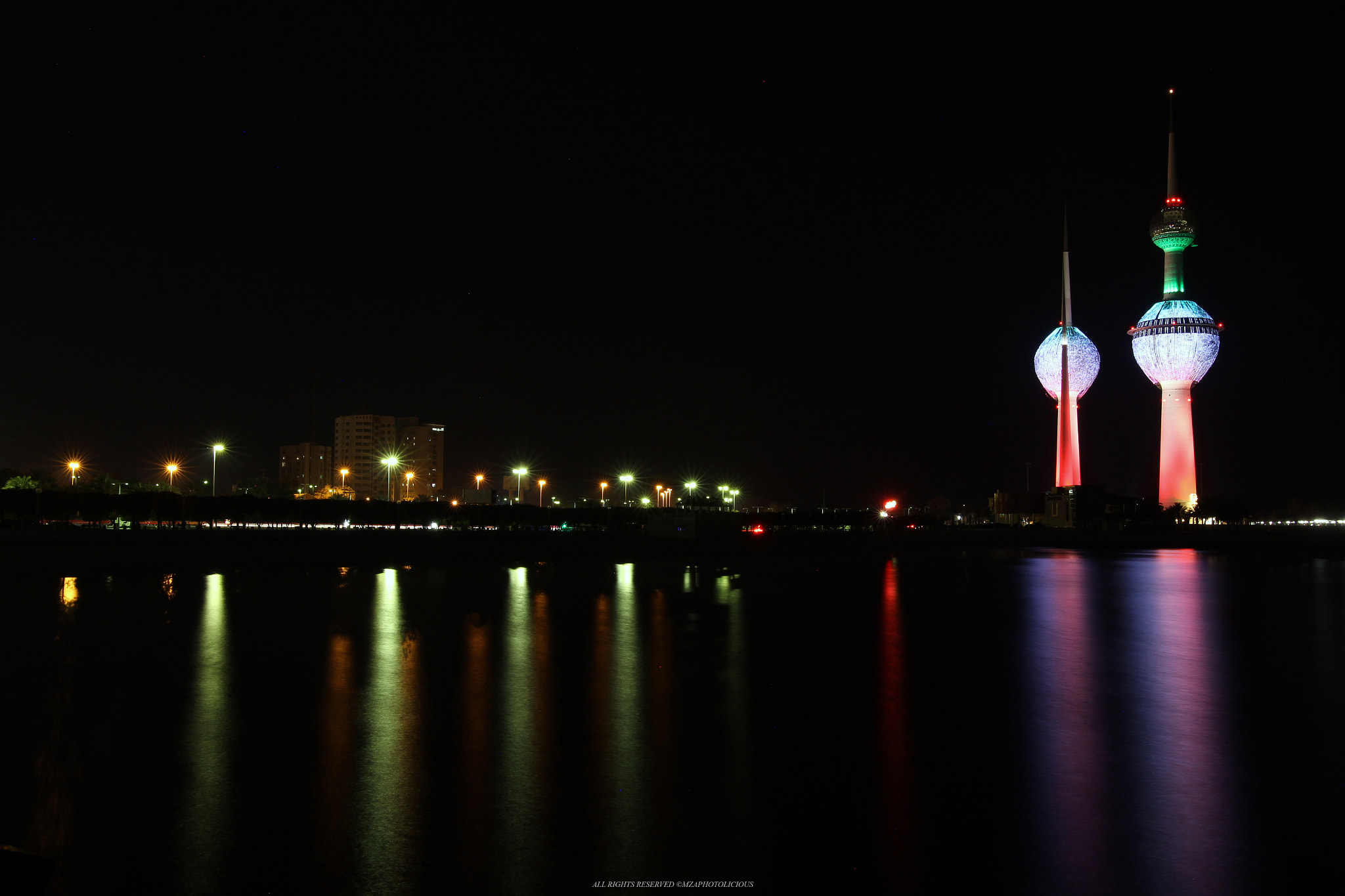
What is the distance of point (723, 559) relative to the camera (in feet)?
128

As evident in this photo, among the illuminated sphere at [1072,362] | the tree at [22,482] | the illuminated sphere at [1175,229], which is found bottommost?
the tree at [22,482]

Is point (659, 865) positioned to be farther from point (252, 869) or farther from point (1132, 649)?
point (1132, 649)

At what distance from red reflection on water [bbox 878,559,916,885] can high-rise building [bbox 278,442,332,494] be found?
171m

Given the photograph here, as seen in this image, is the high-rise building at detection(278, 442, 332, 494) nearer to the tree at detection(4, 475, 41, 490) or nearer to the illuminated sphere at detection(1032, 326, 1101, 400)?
the tree at detection(4, 475, 41, 490)

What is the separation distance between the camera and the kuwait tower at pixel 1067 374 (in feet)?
400

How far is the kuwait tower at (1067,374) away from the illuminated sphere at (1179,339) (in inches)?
442

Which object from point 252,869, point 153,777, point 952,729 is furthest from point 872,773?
point 153,777

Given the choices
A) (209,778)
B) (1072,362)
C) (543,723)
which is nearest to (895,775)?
(543,723)

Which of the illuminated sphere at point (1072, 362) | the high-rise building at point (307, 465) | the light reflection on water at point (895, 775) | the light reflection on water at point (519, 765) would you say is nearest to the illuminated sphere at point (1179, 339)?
the illuminated sphere at point (1072, 362)

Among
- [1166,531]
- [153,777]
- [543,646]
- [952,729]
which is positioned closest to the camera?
[153,777]

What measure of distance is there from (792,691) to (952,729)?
2.21 meters

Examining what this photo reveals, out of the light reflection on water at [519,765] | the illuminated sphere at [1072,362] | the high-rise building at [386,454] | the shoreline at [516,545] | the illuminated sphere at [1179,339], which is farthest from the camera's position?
the high-rise building at [386,454]

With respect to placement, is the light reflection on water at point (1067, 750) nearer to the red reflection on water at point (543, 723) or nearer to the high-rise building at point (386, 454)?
the red reflection on water at point (543, 723)

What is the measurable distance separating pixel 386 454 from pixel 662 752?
17458 centimetres
